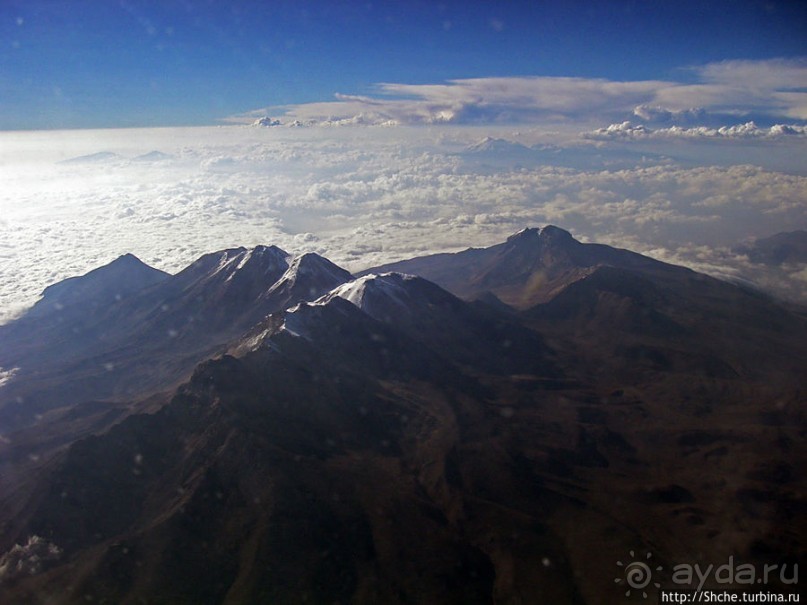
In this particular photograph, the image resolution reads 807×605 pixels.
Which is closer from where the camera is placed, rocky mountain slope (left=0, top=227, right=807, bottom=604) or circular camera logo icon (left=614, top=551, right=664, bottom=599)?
circular camera logo icon (left=614, top=551, right=664, bottom=599)

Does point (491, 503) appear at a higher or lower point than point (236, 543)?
lower

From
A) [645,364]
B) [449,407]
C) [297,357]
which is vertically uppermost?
[297,357]

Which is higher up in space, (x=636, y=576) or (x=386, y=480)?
(x=386, y=480)

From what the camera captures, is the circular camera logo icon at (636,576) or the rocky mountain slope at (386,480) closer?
the circular camera logo icon at (636,576)

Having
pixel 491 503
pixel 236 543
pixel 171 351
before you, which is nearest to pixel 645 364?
pixel 491 503

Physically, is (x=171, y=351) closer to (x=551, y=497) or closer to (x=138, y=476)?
(x=138, y=476)

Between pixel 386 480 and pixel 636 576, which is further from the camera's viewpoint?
pixel 386 480

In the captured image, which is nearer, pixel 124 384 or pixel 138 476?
pixel 138 476

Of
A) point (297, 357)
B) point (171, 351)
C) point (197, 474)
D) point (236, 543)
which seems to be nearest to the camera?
point (236, 543)
